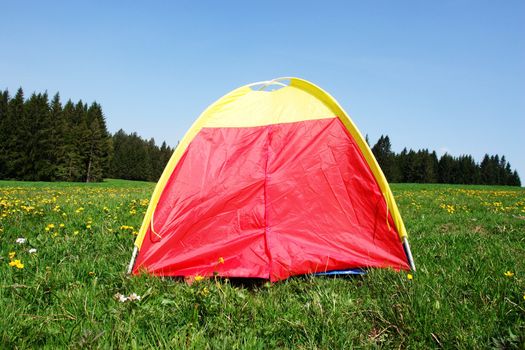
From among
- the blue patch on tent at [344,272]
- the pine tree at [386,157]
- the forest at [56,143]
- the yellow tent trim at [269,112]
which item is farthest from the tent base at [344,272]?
the pine tree at [386,157]

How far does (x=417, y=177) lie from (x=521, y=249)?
8810cm

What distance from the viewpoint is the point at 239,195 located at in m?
3.91

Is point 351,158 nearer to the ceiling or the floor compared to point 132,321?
nearer to the ceiling

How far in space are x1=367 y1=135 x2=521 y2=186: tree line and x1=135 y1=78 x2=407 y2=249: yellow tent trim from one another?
3112 inches

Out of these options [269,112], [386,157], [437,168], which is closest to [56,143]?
[269,112]

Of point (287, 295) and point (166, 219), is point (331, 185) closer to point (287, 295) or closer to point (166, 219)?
point (287, 295)

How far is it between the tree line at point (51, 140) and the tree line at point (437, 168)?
58.7 m

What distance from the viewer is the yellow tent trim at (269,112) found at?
4.00m

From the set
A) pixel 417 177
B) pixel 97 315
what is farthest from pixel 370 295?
pixel 417 177

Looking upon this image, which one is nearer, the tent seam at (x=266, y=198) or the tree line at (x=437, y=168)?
the tent seam at (x=266, y=198)

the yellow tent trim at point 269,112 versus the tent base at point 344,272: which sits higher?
the yellow tent trim at point 269,112

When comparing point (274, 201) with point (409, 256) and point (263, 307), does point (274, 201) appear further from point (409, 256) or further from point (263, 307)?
point (409, 256)

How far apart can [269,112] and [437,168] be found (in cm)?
9912

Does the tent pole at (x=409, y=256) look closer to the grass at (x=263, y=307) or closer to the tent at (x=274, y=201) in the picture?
the tent at (x=274, y=201)
